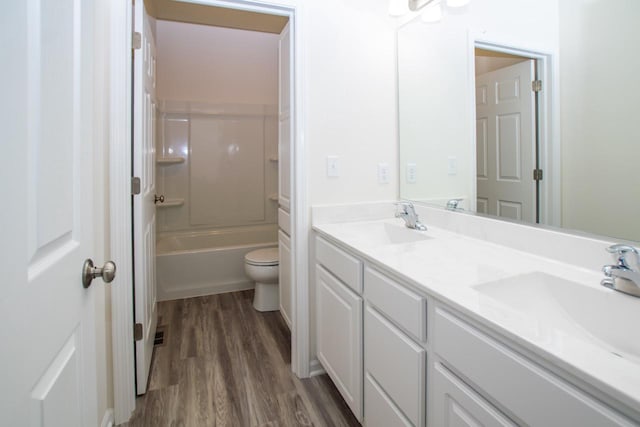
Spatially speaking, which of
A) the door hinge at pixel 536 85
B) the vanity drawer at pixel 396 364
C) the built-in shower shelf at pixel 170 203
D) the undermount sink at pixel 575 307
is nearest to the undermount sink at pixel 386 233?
the vanity drawer at pixel 396 364

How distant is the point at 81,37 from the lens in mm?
810

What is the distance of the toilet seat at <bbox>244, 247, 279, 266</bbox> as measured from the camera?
Answer: 2779 mm

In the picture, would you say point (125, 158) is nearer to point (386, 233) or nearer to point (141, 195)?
point (141, 195)

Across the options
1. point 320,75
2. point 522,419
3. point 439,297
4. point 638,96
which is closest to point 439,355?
point 439,297

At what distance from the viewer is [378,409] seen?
131 centimetres

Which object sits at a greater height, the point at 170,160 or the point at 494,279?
the point at 170,160

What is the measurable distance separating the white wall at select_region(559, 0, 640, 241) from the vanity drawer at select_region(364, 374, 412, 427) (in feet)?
2.79

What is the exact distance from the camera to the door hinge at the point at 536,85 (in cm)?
130

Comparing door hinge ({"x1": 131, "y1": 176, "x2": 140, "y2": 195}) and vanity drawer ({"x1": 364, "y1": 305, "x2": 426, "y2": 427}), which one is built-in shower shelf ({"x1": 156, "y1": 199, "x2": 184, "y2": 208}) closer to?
door hinge ({"x1": 131, "y1": 176, "x2": 140, "y2": 195})

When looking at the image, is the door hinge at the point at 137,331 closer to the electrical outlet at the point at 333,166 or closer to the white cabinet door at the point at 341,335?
the white cabinet door at the point at 341,335

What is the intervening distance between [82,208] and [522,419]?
104 cm

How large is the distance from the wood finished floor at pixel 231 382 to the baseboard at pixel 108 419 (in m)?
0.08

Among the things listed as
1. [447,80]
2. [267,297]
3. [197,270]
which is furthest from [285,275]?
[447,80]

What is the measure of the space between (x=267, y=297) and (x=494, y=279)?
6.80 feet
